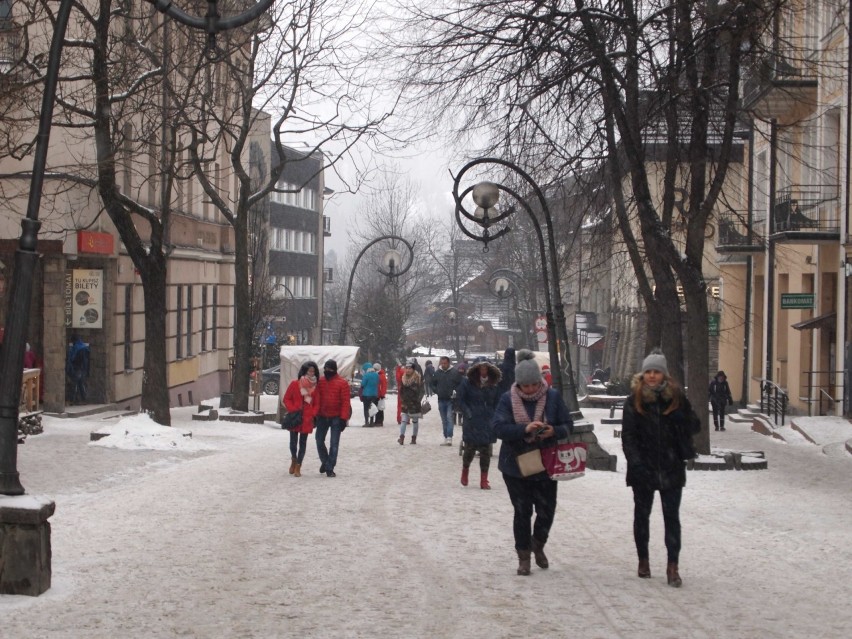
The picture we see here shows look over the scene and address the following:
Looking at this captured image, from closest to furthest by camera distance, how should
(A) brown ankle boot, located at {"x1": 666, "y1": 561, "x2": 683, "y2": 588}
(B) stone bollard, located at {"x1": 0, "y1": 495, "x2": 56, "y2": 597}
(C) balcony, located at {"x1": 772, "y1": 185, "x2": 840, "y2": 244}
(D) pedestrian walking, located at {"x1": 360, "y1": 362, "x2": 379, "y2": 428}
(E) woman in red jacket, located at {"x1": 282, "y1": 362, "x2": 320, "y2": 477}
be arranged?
(B) stone bollard, located at {"x1": 0, "y1": 495, "x2": 56, "y2": 597}, (A) brown ankle boot, located at {"x1": 666, "y1": 561, "x2": 683, "y2": 588}, (E) woman in red jacket, located at {"x1": 282, "y1": 362, "x2": 320, "y2": 477}, (C) balcony, located at {"x1": 772, "y1": 185, "x2": 840, "y2": 244}, (D) pedestrian walking, located at {"x1": 360, "y1": 362, "x2": 379, "y2": 428}

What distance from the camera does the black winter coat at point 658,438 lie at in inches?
374

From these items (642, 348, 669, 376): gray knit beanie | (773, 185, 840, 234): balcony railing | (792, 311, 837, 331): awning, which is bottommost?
(642, 348, 669, 376): gray knit beanie

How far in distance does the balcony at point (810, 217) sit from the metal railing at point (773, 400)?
401cm

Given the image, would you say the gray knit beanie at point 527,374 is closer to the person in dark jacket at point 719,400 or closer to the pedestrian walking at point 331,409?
the pedestrian walking at point 331,409

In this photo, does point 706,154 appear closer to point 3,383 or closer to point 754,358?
point 3,383

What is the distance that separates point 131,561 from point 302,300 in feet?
269

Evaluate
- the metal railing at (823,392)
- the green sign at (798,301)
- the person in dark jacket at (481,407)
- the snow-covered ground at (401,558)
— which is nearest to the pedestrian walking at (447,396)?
the snow-covered ground at (401,558)

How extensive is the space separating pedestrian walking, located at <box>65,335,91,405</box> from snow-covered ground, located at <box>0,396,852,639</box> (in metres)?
9.35

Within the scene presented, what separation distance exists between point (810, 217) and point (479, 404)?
1658 cm

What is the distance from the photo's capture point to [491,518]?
13930 mm

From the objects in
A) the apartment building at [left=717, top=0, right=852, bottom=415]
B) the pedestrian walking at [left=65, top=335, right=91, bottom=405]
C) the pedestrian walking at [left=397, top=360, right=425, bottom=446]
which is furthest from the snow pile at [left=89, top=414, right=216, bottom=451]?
the apartment building at [left=717, top=0, right=852, bottom=415]

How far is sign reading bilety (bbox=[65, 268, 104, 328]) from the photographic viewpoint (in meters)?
29.2

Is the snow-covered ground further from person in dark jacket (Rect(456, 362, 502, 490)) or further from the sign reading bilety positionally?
the sign reading bilety

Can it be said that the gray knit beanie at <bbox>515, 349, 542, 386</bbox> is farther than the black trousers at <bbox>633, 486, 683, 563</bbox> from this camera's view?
Yes
